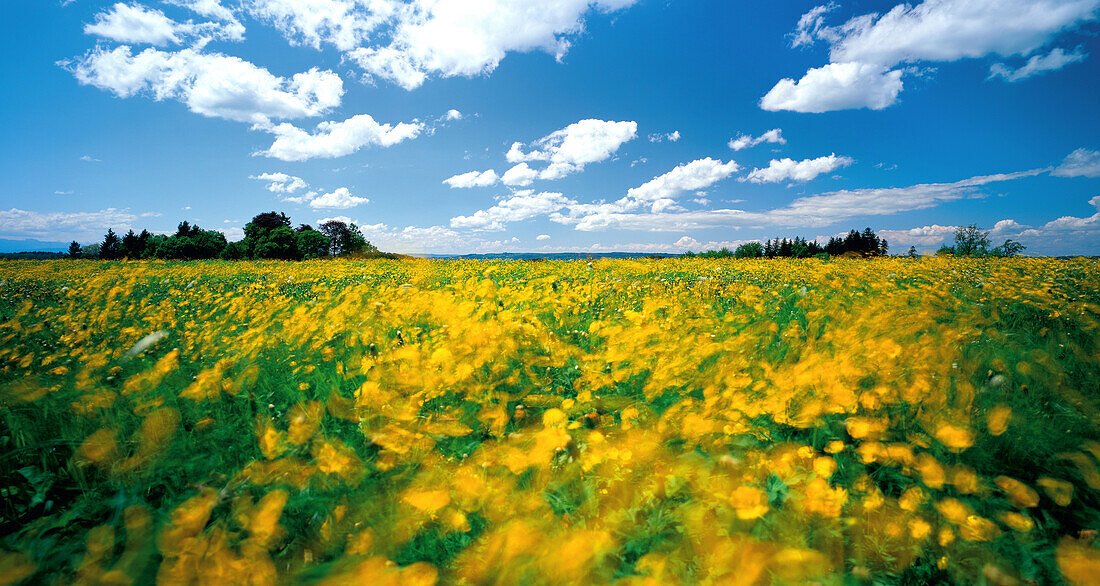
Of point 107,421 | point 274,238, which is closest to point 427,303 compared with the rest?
point 107,421

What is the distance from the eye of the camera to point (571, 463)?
1.54 metres

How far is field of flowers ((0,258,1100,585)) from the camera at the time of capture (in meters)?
1.14

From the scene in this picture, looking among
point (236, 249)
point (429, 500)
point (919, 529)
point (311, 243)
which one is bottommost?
point (919, 529)

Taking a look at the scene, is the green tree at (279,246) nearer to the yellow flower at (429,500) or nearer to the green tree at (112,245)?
the green tree at (112,245)

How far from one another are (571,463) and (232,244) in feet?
212

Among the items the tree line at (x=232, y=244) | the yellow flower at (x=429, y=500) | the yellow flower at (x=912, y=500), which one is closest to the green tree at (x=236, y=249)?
the tree line at (x=232, y=244)

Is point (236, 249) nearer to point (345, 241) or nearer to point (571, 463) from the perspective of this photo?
point (345, 241)

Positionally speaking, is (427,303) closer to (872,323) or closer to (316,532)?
(316,532)

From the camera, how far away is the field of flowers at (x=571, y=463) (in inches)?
44.7

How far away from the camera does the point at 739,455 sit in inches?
65.6

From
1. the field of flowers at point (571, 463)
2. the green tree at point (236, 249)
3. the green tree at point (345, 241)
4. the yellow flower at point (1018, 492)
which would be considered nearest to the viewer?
the field of flowers at point (571, 463)

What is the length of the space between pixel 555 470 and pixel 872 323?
8.19 ft

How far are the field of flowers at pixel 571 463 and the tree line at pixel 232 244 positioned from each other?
137 feet

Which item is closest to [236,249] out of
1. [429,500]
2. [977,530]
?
[429,500]
